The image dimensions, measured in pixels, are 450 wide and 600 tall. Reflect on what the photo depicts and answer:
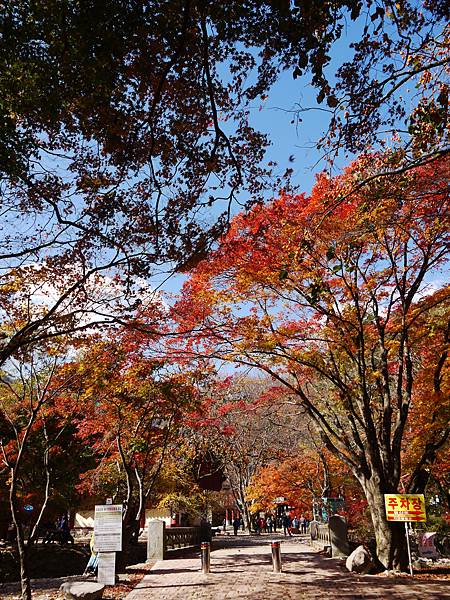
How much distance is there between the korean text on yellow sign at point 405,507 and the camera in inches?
380

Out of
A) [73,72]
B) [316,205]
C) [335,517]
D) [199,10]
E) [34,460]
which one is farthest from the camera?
[34,460]

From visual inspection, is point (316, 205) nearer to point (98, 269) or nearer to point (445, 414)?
point (98, 269)

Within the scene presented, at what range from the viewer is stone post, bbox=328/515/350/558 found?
1313 cm

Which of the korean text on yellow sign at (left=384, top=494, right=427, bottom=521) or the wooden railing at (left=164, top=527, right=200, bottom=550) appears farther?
the wooden railing at (left=164, top=527, right=200, bottom=550)

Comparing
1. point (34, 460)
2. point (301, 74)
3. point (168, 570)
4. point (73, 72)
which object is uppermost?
point (73, 72)

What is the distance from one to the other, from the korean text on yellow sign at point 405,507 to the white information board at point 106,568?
5.93m

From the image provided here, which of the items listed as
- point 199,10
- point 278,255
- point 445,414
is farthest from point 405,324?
point 199,10

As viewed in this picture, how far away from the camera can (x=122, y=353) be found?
Answer: 39.5 feet

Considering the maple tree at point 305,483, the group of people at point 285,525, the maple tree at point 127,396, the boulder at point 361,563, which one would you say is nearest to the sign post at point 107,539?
the maple tree at point 127,396

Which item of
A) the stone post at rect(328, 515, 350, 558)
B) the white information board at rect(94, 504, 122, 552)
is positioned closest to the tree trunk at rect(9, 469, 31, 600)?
the white information board at rect(94, 504, 122, 552)

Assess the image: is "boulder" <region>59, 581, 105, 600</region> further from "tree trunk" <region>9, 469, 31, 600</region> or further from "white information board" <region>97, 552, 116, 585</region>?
"white information board" <region>97, 552, 116, 585</region>

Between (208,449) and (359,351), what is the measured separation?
12850 millimetres

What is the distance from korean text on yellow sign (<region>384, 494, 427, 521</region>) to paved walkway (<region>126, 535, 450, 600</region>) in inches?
45.6

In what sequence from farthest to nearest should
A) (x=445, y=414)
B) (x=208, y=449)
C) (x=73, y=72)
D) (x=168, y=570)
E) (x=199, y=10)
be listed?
(x=208, y=449), (x=168, y=570), (x=445, y=414), (x=73, y=72), (x=199, y=10)
